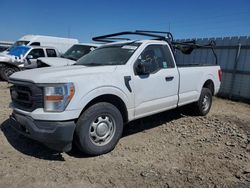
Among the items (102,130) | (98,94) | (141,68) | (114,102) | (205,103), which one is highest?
(141,68)

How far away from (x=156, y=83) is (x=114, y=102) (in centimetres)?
101

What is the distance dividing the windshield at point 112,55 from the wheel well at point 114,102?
689mm

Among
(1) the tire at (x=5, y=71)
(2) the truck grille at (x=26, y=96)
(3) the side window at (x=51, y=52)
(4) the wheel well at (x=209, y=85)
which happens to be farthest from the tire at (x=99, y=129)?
(3) the side window at (x=51, y=52)

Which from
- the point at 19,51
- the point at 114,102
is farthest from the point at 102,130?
the point at 19,51

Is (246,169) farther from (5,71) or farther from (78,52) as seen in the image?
(5,71)

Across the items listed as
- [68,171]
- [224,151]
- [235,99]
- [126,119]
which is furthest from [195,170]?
[235,99]

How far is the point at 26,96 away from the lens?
12.9ft

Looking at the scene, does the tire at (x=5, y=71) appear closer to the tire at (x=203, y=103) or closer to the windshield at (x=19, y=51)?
the windshield at (x=19, y=51)

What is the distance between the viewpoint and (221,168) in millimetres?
3928

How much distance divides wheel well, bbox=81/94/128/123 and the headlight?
41cm

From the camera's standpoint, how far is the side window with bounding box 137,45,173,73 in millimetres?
5004

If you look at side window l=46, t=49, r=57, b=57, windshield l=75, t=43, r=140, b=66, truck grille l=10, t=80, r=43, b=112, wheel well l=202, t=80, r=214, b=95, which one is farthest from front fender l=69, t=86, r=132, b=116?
side window l=46, t=49, r=57, b=57

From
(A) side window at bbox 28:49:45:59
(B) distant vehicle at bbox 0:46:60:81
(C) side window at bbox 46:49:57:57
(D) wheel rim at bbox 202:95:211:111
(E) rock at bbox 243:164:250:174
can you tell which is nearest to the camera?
(E) rock at bbox 243:164:250:174

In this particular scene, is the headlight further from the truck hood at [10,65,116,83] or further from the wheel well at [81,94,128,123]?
the wheel well at [81,94,128,123]
